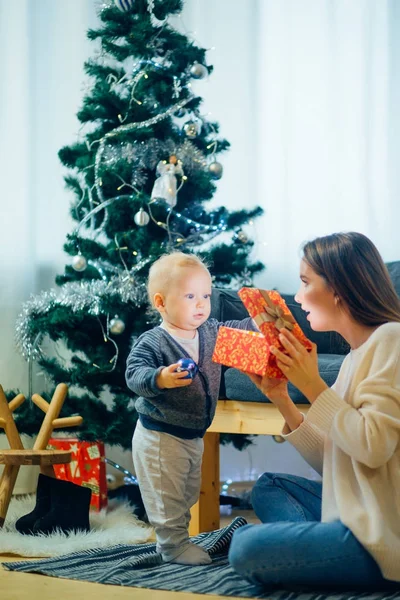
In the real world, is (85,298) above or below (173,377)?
above

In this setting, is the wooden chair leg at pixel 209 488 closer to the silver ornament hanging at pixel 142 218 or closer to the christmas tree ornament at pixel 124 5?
the silver ornament hanging at pixel 142 218

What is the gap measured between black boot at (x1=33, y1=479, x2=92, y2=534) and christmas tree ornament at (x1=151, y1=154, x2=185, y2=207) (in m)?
0.95

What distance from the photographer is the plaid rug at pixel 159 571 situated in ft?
5.22

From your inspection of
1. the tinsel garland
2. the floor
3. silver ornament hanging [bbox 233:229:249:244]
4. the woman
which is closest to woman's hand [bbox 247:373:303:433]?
A: the woman

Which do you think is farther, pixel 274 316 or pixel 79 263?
pixel 79 263

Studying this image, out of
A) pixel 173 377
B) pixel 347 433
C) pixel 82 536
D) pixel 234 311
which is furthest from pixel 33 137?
pixel 347 433

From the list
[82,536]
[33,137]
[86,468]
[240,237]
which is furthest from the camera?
[33,137]

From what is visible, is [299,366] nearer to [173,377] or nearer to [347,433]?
[347,433]

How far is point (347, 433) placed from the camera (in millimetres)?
1477

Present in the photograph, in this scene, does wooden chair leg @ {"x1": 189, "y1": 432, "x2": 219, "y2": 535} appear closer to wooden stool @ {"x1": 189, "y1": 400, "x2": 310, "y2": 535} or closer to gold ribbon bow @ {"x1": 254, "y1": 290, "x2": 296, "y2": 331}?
wooden stool @ {"x1": 189, "y1": 400, "x2": 310, "y2": 535}

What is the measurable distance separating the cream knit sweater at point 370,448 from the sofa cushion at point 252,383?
606 millimetres

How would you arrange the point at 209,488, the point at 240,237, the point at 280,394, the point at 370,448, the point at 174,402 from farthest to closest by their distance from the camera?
the point at 240,237 → the point at 209,488 → the point at 174,402 → the point at 280,394 → the point at 370,448

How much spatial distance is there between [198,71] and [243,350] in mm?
1461

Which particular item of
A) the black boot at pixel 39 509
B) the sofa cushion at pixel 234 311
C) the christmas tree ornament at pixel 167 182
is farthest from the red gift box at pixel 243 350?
the christmas tree ornament at pixel 167 182
